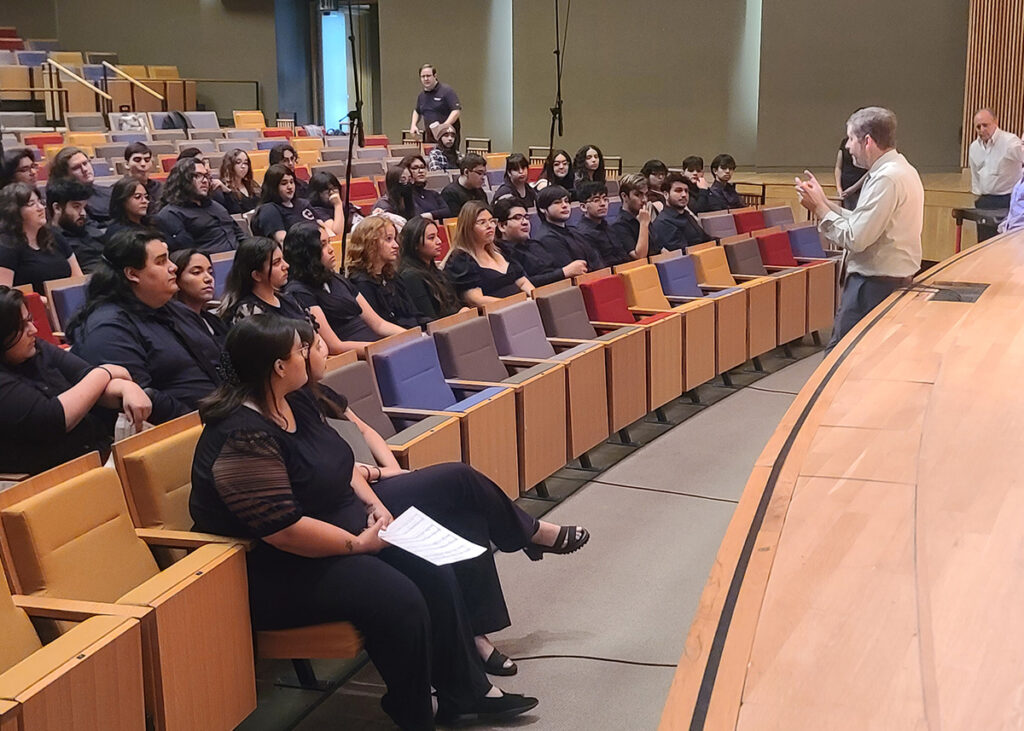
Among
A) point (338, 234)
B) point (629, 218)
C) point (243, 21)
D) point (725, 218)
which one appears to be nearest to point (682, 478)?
point (629, 218)

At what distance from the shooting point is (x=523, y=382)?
12.0 ft

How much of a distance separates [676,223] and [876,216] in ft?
9.48

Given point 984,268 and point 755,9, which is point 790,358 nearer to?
point 984,268

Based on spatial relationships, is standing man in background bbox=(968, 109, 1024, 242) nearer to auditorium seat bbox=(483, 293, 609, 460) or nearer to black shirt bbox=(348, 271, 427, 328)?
auditorium seat bbox=(483, 293, 609, 460)

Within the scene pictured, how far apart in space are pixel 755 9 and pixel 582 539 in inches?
416

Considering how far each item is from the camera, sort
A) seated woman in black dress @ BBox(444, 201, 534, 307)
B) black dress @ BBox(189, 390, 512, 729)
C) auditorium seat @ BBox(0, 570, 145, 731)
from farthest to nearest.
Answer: seated woman in black dress @ BBox(444, 201, 534, 307) → black dress @ BBox(189, 390, 512, 729) → auditorium seat @ BBox(0, 570, 145, 731)

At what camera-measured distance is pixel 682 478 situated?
4160 millimetres

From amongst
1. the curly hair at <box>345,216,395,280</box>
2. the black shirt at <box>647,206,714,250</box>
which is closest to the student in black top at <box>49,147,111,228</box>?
the curly hair at <box>345,216,395,280</box>

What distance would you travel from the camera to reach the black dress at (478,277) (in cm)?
478

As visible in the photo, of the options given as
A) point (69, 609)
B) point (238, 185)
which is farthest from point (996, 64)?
point (69, 609)

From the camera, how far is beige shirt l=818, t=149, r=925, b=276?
12.3ft

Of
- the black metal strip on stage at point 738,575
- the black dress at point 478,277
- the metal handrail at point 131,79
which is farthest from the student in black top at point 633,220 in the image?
the metal handrail at point 131,79

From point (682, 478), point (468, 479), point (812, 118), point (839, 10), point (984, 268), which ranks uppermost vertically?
point (839, 10)

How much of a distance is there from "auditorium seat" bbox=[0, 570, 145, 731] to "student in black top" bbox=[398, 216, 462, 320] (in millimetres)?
2536
